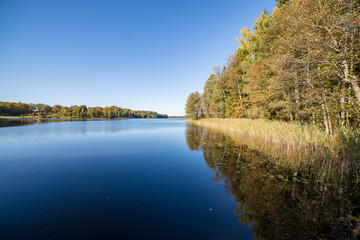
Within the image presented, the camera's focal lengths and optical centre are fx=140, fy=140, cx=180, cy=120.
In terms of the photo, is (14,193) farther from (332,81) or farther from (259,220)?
(332,81)

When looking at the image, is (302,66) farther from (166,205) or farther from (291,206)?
(166,205)

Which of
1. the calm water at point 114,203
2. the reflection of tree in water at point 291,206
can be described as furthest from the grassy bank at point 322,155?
the calm water at point 114,203

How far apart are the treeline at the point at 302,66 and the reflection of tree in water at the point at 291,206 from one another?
5749mm

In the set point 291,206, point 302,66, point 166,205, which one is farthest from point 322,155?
point 166,205

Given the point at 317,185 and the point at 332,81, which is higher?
the point at 332,81

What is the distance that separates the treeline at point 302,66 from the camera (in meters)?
8.35

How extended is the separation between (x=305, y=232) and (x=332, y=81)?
49.9ft

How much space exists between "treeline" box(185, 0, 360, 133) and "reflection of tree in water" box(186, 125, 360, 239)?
5.75 meters

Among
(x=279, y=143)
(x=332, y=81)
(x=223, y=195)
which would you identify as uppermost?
(x=332, y=81)

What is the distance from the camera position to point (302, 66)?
12.1 m

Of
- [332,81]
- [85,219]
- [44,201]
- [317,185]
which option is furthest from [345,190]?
[332,81]

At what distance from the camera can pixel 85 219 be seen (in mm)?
4121

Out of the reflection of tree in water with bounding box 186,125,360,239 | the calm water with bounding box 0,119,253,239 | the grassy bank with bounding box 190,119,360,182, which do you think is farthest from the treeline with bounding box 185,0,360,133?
the calm water with bounding box 0,119,253,239

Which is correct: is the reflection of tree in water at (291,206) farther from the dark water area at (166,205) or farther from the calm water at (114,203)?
the calm water at (114,203)
